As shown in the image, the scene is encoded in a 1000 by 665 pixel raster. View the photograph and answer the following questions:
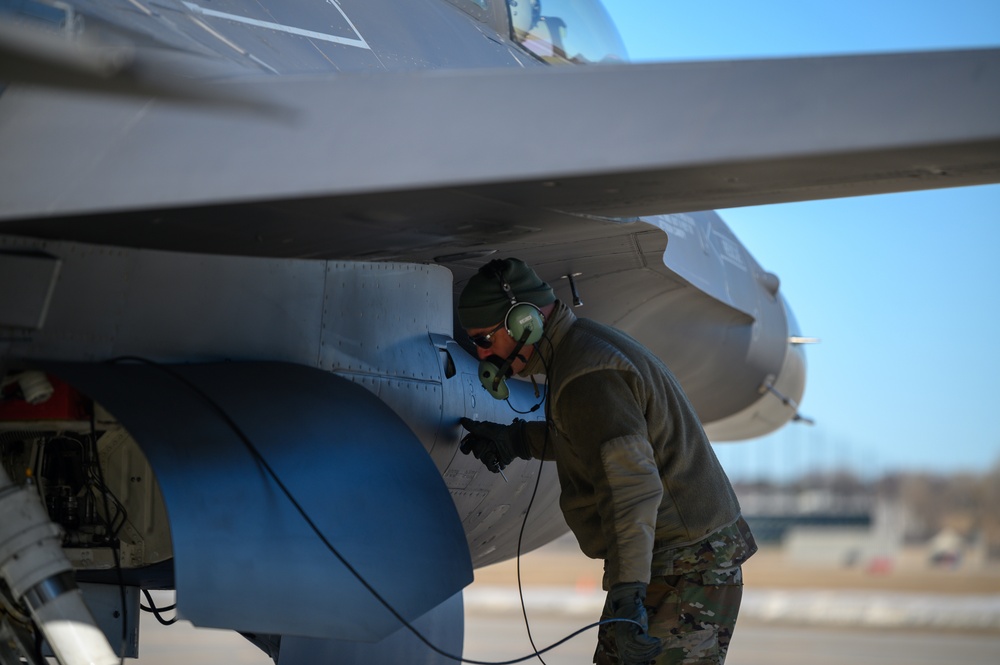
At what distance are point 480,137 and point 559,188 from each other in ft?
1.10

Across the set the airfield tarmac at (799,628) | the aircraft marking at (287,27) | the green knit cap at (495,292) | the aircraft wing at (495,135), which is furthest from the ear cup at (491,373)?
the airfield tarmac at (799,628)

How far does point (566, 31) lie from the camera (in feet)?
21.1

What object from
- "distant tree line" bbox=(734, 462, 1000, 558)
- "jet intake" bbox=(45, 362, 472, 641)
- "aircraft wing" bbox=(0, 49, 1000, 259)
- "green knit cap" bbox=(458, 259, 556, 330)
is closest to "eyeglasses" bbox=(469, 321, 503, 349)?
"green knit cap" bbox=(458, 259, 556, 330)

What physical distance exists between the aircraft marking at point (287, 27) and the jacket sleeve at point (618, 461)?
1.48m

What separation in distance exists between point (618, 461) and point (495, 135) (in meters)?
1.59

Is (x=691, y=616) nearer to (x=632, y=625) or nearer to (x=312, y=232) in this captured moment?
(x=632, y=625)

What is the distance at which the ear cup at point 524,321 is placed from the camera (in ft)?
13.6

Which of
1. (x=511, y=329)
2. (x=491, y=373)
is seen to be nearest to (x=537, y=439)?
(x=491, y=373)

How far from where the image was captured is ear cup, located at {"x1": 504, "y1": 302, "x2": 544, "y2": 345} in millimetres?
4148

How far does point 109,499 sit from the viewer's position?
12.6 feet

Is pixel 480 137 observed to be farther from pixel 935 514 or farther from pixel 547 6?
pixel 935 514

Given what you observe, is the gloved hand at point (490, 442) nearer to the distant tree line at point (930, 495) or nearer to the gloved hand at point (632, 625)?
the gloved hand at point (632, 625)

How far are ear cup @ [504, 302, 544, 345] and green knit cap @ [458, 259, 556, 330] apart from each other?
0.05m

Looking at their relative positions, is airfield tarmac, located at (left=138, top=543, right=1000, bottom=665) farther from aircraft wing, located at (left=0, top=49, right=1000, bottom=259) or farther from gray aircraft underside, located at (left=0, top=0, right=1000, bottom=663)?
aircraft wing, located at (left=0, top=49, right=1000, bottom=259)
